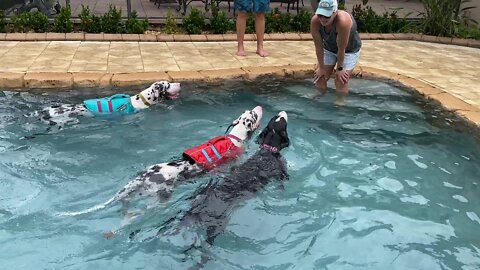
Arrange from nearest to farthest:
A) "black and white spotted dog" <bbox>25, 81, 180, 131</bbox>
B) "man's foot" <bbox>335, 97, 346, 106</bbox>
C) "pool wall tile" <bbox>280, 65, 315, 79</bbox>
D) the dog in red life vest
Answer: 1. the dog in red life vest
2. "black and white spotted dog" <bbox>25, 81, 180, 131</bbox>
3. "man's foot" <bbox>335, 97, 346, 106</bbox>
4. "pool wall tile" <bbox>280, 65, 315, 79</bbox>

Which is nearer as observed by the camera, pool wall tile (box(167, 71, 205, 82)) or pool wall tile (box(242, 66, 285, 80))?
pool wall tile (box(167, 71, 205, 82))

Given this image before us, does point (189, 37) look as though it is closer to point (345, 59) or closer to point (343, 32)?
point (345, 59)

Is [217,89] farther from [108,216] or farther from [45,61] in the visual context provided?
[108,216]

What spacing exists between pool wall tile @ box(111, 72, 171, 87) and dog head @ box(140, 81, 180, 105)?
58cm

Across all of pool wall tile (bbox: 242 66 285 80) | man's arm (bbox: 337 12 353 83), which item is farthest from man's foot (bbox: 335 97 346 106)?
pool wall tile (bbox: 242 66 285 80)

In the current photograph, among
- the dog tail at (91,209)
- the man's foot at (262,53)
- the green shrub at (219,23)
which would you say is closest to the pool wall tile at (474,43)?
the man's foot at (262,53)

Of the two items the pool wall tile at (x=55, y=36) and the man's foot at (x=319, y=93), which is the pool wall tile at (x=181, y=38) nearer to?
the pool wall tile at (x=55, y=36)

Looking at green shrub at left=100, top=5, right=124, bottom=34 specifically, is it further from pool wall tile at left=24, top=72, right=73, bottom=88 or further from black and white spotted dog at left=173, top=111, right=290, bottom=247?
black and white spotted dog at left=173, top=111, right=290, bottom=247

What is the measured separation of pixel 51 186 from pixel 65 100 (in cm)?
177

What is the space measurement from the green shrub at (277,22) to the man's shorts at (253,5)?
180 cm

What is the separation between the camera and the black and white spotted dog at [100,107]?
485 centimetres

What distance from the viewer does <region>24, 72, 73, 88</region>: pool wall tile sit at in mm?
5633

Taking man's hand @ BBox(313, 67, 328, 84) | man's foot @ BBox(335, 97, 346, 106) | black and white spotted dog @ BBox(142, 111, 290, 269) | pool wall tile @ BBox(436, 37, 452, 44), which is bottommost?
black and white spotted dog @ BBox(142, 111, 290, 269)

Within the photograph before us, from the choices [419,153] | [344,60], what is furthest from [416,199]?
[344,60]
